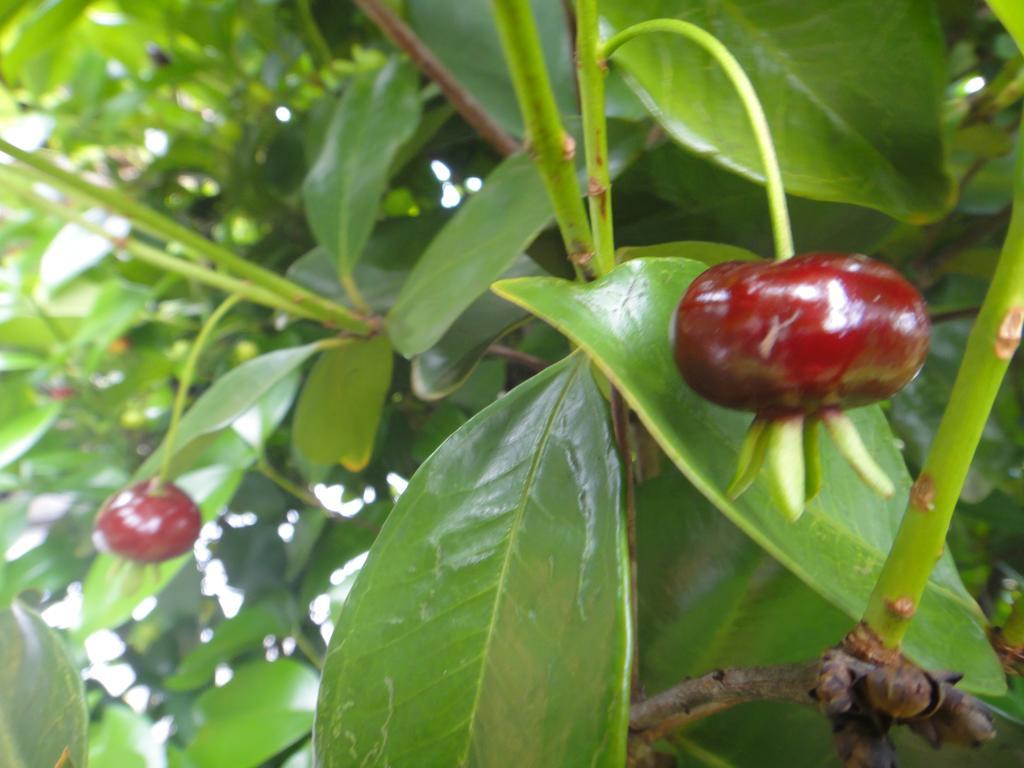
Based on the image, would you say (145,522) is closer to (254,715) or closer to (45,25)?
(254,715)

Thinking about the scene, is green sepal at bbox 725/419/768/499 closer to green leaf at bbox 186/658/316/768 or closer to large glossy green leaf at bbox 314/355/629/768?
large glossy green leaf at bbox 314/355/629/768

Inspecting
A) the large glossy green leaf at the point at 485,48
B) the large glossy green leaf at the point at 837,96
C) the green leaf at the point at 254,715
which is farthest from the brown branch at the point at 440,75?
the green leaf at the point at 254,715

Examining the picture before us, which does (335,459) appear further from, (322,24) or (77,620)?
(322,24)

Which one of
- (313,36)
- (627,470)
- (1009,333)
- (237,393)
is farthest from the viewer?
(313,36)

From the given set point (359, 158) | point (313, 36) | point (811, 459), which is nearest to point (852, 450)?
point (811, 459)

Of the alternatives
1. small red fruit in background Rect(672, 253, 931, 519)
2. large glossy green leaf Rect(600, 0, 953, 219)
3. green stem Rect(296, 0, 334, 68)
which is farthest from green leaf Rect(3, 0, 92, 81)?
small red fruit in background Rect(672, 253, 931, 519)
